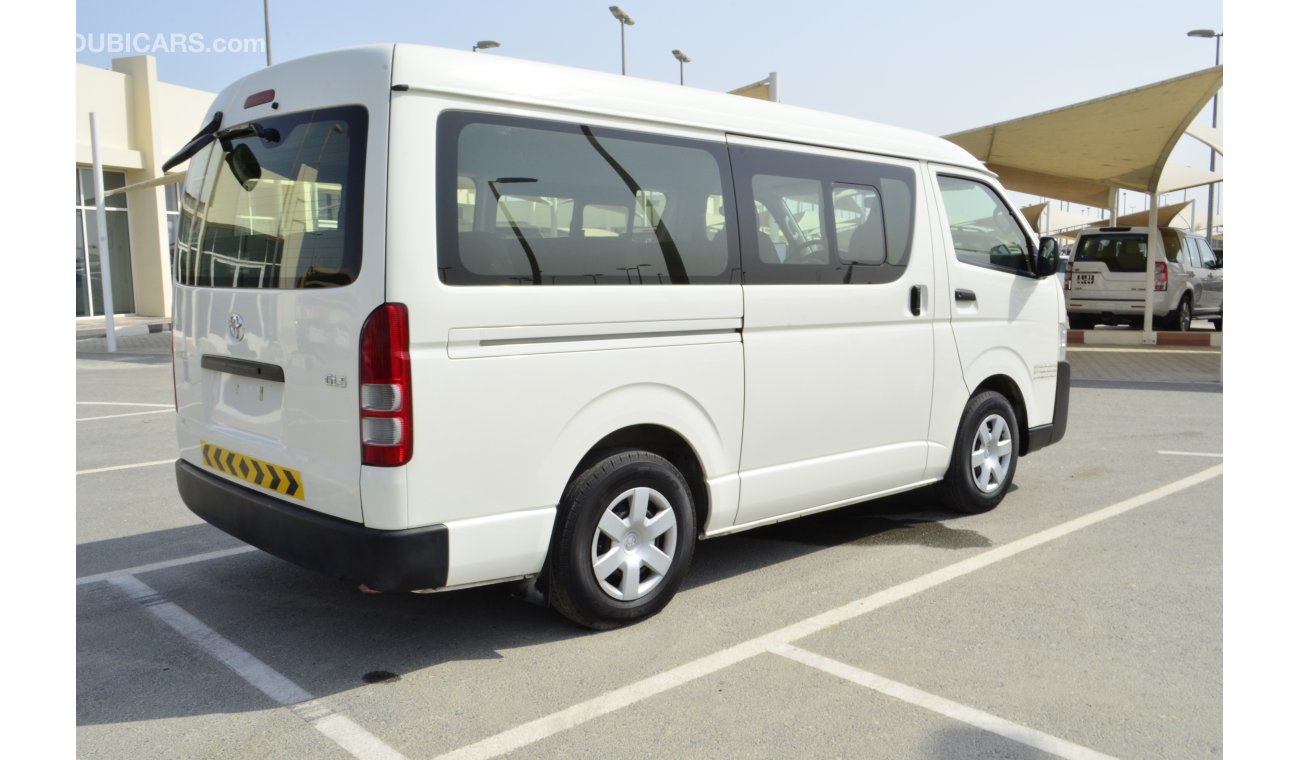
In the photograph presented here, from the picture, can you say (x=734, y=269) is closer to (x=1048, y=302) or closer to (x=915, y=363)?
(x=915, y=363)

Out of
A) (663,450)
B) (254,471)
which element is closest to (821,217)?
(663,450)

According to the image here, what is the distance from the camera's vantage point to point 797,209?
4789 mm

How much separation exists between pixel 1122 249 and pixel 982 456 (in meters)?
13.0

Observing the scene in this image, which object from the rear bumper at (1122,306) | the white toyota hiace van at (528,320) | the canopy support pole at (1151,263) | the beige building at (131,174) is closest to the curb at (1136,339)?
the canopy support pole at (1151,263)

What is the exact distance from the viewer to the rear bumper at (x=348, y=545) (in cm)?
350

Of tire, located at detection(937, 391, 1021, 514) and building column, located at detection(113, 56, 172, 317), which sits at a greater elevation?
building column, located at detection(113, 56, 172, 317)

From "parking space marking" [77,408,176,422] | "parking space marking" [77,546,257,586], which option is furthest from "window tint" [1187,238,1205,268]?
"parking space marking" [77,546,257,586]

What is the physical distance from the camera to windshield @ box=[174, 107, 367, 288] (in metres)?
3.59

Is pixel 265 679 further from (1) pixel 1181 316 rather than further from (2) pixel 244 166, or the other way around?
(1) pixel 1181 316

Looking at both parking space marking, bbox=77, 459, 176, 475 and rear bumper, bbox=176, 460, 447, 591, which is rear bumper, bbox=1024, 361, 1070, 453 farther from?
parking space marking, bbox=77, 459, 176, 475

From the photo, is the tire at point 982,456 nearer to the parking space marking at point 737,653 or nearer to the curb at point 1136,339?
the parking space marking at point 737,653

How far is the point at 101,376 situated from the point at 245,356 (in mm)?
11761

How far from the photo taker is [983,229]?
19.4ft

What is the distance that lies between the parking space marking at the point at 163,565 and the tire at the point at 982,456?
3760 mm
